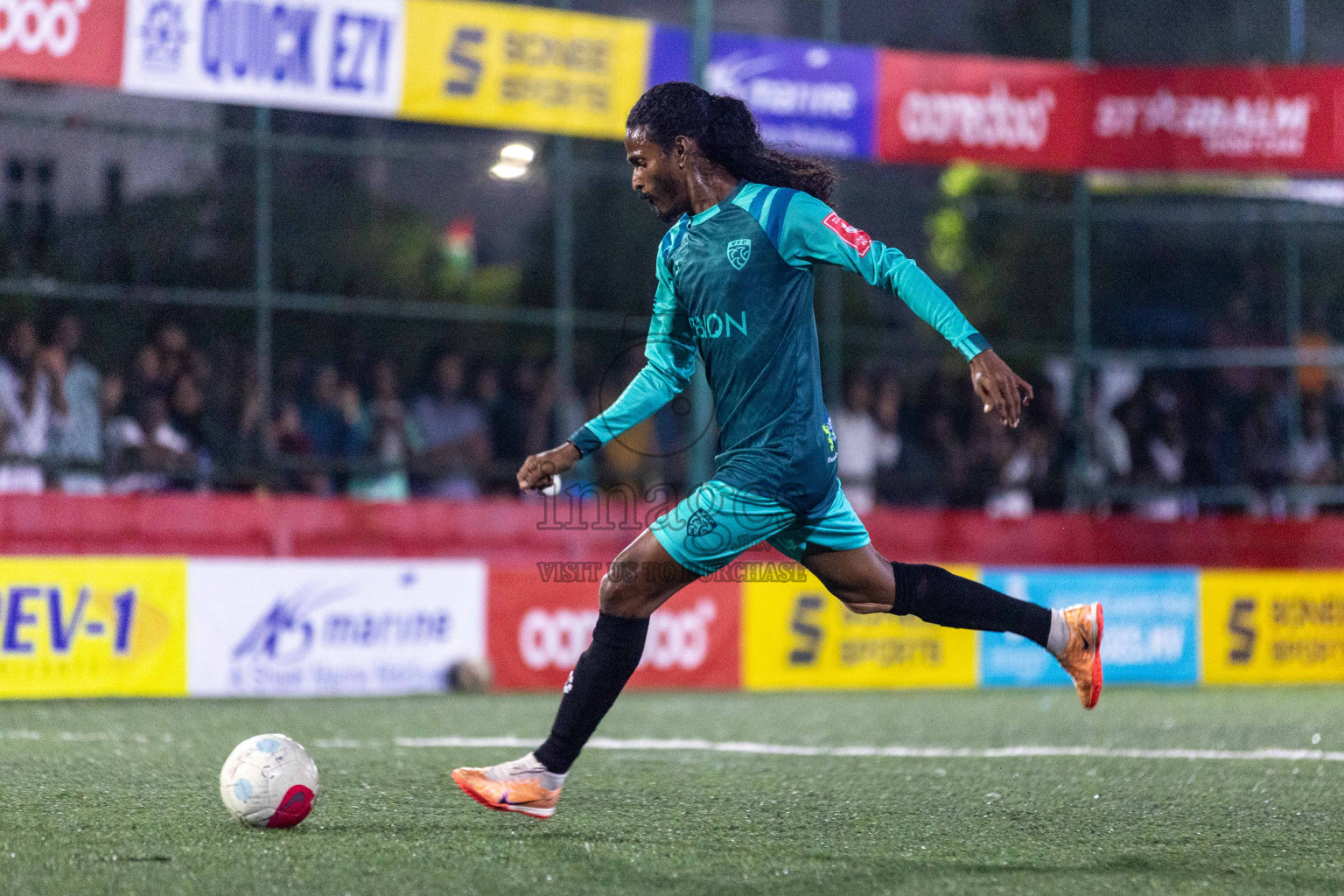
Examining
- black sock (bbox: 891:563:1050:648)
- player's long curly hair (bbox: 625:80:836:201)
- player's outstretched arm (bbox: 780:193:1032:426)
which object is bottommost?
black sock (bbox: 891:563:1050:648)

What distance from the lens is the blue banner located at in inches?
502

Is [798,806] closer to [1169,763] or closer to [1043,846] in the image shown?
[1043,846]

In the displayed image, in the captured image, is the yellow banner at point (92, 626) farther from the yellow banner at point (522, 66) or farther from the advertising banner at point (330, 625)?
the yellow banner at point (522, 66)

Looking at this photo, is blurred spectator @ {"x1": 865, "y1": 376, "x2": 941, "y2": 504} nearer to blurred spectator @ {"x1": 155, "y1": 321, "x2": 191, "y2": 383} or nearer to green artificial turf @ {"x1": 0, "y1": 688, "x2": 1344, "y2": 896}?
blurred spectator @ {"x1": 155, "y1": 321, "x2": 191, "y2": 383}

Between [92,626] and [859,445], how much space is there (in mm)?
7047

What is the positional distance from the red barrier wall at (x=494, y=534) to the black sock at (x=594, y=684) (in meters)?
7.26

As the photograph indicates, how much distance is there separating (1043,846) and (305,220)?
1155 centimetres

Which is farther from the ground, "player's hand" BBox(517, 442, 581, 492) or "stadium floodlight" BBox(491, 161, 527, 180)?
"stadium floodlight" BBox(491, 161, 527, 180)

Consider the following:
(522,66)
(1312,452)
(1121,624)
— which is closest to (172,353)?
(522,66)

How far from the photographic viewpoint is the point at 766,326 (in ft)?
15.9

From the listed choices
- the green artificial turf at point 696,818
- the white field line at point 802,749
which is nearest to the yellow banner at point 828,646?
the green artificial turf at point 696,818

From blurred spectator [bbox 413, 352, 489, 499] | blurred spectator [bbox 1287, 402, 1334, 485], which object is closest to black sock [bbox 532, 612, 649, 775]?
blurred spectator [bbox 413, 352, 489, 499]

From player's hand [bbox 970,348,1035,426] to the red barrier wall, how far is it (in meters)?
7.87

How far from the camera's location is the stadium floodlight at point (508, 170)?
16.6 meters
